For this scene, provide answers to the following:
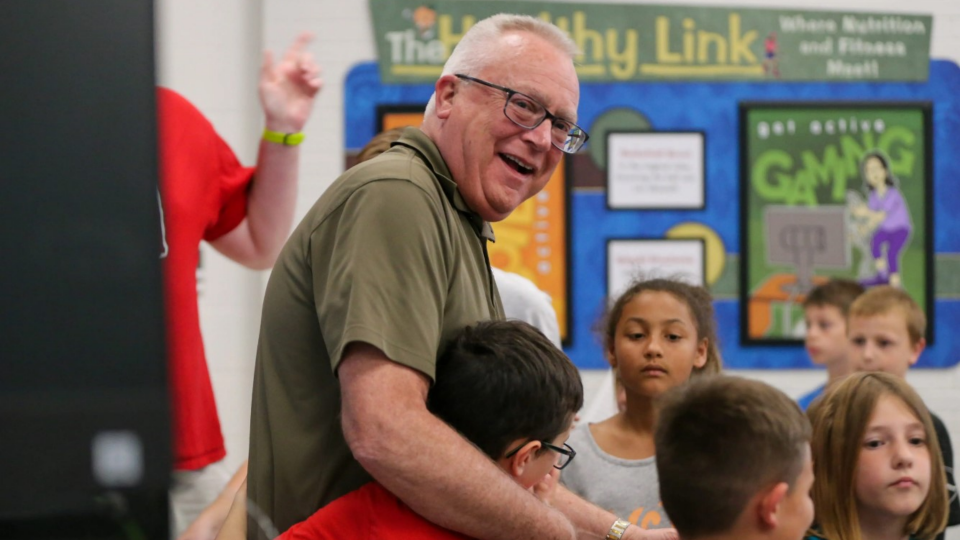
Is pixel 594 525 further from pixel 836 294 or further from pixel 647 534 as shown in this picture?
pixel 836 294

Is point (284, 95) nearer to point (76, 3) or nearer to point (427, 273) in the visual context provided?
point (427, 273)

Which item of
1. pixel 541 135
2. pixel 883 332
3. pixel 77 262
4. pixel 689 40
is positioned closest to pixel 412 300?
pixel 541 135

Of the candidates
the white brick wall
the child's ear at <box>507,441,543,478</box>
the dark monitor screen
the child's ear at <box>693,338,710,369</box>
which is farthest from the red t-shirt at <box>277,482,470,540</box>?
the white brick wall

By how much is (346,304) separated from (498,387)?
0.94 feet

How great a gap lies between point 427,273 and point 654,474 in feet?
3.86

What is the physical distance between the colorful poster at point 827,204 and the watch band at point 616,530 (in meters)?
3.21

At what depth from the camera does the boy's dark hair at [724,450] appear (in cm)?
167

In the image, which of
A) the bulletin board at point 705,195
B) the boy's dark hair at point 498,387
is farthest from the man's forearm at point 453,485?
the bulletin board at point 705,195

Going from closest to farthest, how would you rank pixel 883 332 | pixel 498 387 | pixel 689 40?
1. pixel 498 387
2. pixel 883 332
3. pixel 689 40

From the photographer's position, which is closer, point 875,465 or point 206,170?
point 875,465

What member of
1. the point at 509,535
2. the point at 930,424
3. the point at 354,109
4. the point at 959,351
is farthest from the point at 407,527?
the point at 959,351

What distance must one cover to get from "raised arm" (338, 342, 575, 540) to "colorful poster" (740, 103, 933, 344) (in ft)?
12.2

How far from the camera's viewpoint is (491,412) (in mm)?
1555

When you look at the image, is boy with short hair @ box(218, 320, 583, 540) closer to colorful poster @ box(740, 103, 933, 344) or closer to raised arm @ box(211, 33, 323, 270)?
raised arm @ box(211, 33, 323, 270)
